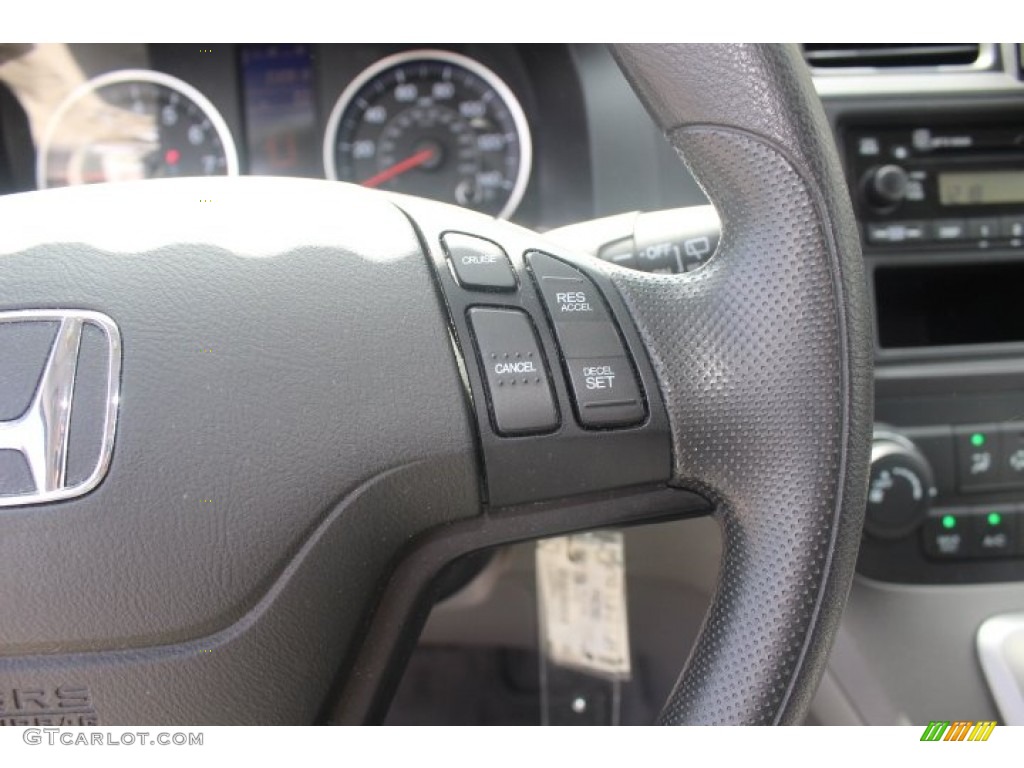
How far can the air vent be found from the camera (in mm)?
992

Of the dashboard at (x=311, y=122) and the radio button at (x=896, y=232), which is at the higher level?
the dashboard at (x=311, y=122)

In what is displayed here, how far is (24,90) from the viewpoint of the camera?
1182mm

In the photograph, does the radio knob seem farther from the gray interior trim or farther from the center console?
the gray interior trim

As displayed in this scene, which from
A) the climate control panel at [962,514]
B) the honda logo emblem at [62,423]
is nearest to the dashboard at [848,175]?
the climate control panel at [962,514]

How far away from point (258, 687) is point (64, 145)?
892mm

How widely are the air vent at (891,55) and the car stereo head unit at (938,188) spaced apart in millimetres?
68

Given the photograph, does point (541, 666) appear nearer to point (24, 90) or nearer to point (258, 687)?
point (258, 687)

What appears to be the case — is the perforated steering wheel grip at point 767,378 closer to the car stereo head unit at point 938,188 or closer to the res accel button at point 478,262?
the res accel button at point 478,262

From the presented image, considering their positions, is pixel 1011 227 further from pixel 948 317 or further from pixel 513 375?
pixel 513 375

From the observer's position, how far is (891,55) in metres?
1.01

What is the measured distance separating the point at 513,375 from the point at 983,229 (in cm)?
65

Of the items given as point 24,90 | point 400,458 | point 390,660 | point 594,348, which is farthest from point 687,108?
point 24,90

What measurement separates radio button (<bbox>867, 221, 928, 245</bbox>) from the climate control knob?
0.21 meters

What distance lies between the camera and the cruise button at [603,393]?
1.91 feet
